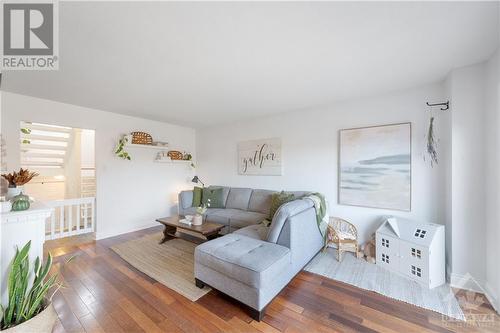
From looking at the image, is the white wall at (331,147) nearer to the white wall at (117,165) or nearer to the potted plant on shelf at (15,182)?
the white wall at (117,165)

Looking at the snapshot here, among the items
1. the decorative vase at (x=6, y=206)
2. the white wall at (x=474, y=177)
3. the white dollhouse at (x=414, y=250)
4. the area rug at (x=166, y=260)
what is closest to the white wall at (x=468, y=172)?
the white wall at (x=474, y=177)

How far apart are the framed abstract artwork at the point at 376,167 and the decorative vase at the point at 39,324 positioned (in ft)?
10.8

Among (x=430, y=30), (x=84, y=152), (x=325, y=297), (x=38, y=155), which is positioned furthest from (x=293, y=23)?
(x=38, y=155)

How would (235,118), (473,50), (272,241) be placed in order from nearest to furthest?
(473,50) → (272,241) → (235,118)

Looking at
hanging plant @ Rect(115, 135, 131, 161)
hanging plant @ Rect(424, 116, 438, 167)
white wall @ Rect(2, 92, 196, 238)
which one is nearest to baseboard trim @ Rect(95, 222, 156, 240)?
white wall @ Rect(2, 92, 196, 238)

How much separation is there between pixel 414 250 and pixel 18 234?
3479 millimetres

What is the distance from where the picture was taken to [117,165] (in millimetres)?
3727

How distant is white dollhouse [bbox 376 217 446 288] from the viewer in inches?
80.2

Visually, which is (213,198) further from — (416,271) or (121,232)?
(416,271)

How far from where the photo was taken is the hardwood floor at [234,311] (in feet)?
5.07

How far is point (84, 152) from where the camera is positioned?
177 inches

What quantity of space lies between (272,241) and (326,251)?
4.21ft

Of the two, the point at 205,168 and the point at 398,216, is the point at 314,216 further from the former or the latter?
the point at 205,168

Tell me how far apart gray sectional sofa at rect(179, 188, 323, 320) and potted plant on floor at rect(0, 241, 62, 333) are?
1.09 meters
